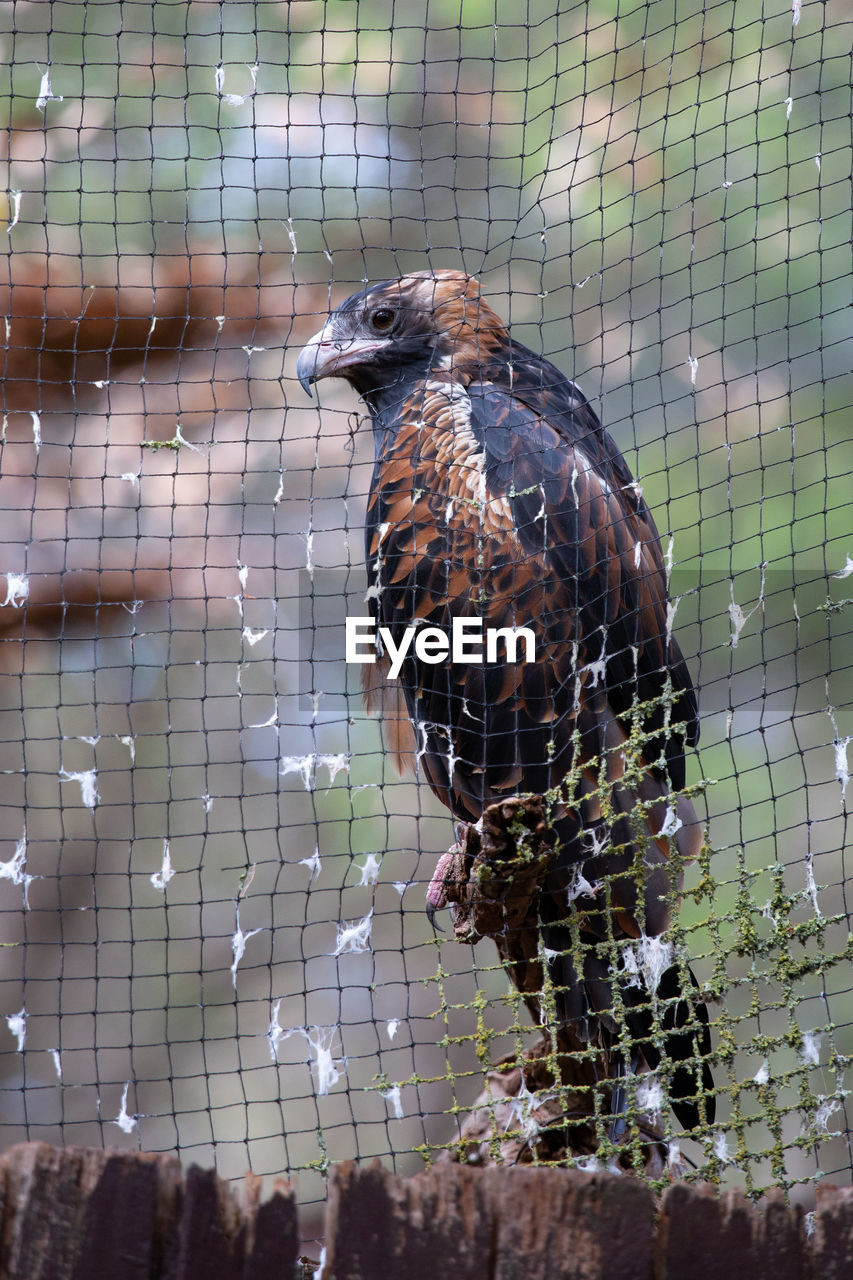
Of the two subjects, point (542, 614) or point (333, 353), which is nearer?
point (542, 614)

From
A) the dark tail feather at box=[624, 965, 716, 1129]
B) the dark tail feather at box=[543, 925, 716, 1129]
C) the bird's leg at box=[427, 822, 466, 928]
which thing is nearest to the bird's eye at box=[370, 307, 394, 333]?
the bird's leg at box=[427, 822, 466, 928]

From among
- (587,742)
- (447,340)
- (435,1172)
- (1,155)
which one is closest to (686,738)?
(587,742)

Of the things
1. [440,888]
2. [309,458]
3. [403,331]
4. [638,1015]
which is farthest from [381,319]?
[309,458]

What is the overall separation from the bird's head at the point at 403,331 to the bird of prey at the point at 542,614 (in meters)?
0.17

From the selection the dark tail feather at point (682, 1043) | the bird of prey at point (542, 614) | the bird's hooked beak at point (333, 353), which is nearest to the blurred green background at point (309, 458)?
the bird's hooked beak at point (333, 353)

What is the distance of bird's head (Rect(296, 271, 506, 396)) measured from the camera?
3.18m

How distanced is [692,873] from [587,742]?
59.8 inches

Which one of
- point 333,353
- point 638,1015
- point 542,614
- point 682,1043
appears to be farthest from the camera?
point 333,353

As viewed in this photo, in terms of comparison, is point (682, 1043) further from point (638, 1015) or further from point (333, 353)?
point (333, 353)

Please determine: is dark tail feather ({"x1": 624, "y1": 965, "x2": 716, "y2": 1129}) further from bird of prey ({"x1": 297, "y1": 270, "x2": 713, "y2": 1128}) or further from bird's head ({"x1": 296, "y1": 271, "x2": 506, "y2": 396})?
bird's head ({"x1": 296, "y1": 271, "x2": 506, "y2": 396})

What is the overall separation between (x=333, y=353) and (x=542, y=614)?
0.99 metres

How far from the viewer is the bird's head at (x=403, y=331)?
3.18 meters

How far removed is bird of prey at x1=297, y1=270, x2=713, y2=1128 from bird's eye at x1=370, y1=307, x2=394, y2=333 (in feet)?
0.96

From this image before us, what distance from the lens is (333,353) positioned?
3.22 metres
